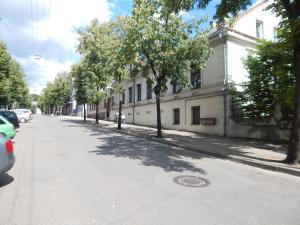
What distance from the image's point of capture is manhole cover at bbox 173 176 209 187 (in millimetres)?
6504

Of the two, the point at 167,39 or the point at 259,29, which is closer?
the point at 167,39

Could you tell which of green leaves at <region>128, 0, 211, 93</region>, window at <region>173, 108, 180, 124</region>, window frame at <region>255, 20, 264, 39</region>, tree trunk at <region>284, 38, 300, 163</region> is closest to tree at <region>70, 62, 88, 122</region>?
window at <region>173, 108, 180, 124</region>

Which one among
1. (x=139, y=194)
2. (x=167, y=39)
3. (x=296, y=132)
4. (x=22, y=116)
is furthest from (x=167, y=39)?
(x=22, y=116)

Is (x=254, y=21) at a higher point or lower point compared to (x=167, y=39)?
higher

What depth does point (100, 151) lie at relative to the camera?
10938 mm

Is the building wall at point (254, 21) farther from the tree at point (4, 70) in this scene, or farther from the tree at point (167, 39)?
the tree at point (4, 70)

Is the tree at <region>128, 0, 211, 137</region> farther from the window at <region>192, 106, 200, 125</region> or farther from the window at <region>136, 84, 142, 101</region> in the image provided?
the window at <region>136, 84, 142, 101</region>

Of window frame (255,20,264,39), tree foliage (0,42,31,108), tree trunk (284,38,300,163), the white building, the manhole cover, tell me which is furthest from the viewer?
tree foliage (0,42,31,108)

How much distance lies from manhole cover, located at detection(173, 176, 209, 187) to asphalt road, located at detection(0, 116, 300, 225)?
0.14 metres

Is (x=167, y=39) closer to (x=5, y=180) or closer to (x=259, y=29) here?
(x=259, y=29)

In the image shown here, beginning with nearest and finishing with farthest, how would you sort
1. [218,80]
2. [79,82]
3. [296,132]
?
[296,132] < [218,80] < [79,82]

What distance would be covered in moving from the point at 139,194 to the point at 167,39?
38.5 ft

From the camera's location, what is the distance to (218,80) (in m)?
18.7

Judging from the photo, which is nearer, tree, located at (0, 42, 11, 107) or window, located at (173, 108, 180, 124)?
window, located at (173, 108, 180, 124)
